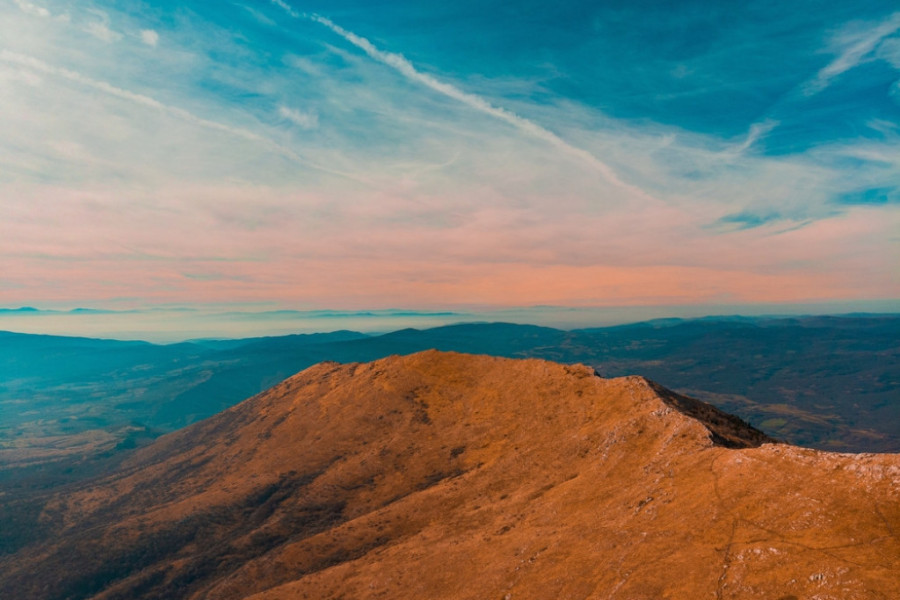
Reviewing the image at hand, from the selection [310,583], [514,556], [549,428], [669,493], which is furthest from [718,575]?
[310,583]

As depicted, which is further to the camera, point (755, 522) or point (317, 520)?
point (317, 520)

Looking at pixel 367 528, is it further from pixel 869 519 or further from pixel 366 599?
pixel 869 519

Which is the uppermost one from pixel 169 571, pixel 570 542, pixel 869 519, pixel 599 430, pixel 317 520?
pixel 869 519

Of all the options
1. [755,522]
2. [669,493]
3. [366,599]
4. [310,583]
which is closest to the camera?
[755,522]

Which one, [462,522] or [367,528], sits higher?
[462,522]

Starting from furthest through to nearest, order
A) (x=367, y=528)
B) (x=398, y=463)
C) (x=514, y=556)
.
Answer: (x=398, y=463) < (x=367, y=528) < (x=514, y=556)

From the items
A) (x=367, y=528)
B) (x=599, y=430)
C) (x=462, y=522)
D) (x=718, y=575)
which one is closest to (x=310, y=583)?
(x=367, y=528)
